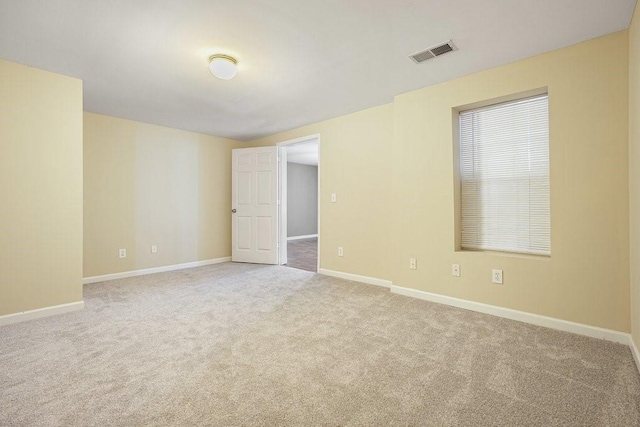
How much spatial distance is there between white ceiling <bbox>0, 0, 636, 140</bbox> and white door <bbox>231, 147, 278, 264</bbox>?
6.14ft

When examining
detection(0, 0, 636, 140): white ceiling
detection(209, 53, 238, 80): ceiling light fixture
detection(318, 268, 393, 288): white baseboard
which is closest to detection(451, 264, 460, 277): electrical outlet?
detection(318, 268, 393, 288): white baseboard

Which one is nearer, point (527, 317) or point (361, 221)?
point (527, 317)

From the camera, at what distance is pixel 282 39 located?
2.24m

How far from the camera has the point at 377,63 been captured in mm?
2627

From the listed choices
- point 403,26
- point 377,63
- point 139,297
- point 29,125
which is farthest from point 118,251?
point 403,26

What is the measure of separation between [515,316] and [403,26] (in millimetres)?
2564

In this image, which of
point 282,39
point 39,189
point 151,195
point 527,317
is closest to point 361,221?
point 527,317

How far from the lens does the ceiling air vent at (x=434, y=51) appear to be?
2309 mm

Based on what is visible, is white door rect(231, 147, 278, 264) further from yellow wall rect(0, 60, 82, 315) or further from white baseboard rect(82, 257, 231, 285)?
yellow wall rect(0, 60, 82, 315)

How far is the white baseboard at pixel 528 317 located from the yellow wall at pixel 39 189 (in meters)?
3.57

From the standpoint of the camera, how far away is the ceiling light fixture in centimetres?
245

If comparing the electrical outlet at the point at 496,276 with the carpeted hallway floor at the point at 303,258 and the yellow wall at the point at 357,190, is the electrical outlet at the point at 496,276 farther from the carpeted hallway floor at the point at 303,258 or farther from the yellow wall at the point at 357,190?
the carpeted hallway floor at the point at 303,258

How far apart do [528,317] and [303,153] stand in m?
6.04

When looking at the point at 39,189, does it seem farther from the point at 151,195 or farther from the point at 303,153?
the point at 303,153
